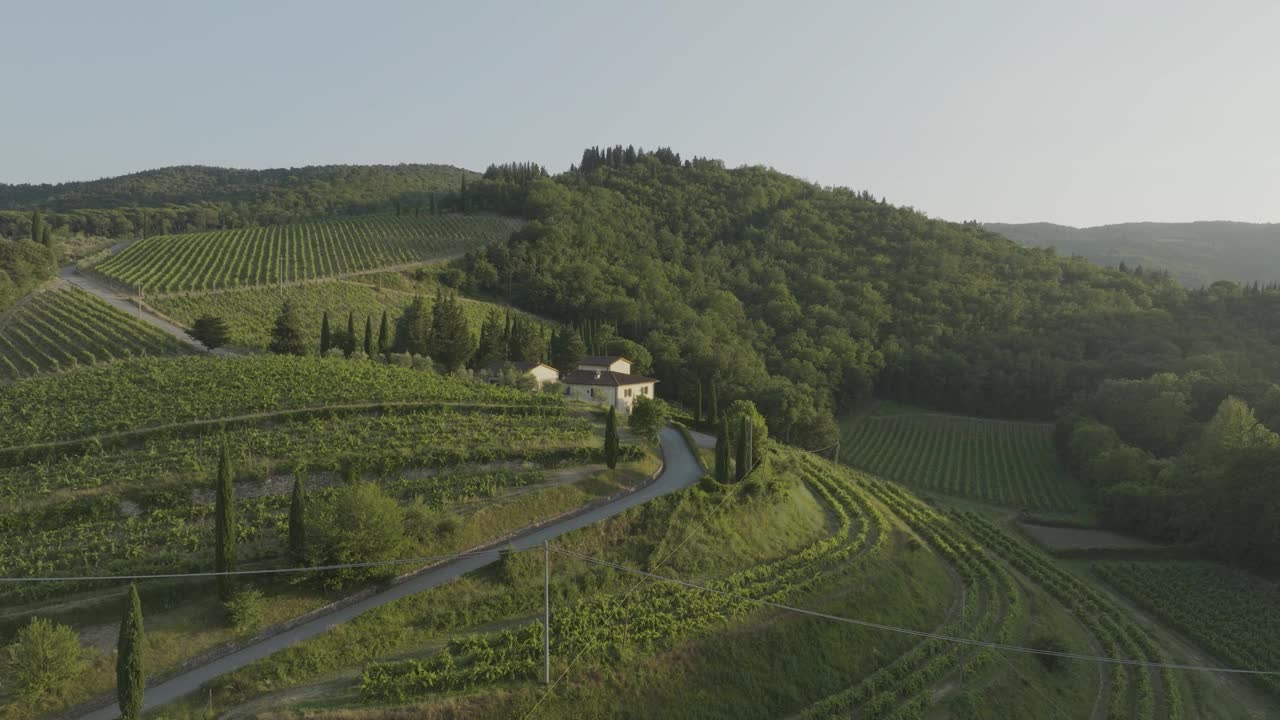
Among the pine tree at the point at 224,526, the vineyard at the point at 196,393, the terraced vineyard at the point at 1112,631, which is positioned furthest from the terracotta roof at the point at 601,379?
the pine tree at the point at 224,526

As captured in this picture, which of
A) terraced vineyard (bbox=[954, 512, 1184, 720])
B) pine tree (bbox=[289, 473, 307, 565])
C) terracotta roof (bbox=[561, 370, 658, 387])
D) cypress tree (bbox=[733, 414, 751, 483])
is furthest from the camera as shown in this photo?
terracotta roof (bbox=[561, 370, 658, 387])

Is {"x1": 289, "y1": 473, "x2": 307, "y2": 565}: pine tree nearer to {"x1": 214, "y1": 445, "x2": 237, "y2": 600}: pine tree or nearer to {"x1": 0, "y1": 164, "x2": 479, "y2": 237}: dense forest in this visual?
{"x1": 214, "y1": 445, "x2": 237, "y2": 600}: pine tree

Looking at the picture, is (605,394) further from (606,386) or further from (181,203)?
(181,203)

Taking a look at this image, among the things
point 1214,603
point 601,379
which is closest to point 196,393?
point 601,379

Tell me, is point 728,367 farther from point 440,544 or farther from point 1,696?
point 1,696

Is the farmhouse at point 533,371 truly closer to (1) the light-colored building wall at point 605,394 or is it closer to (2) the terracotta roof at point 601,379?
(2) the terracotta roof at point 601,379


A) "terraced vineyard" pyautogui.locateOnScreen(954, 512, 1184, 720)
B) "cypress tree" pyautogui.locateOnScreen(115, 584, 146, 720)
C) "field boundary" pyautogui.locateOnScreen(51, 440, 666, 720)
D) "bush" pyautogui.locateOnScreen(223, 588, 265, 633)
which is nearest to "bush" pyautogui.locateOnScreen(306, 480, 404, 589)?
"field boundary" pyautogui.locateOnScreen(51, 440, 666, 720)

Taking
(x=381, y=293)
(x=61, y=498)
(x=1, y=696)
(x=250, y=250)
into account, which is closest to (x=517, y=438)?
(x=61, y=498)
